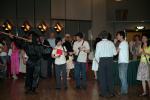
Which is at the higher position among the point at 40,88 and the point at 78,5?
the point at 78,5

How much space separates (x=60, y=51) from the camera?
12.9m

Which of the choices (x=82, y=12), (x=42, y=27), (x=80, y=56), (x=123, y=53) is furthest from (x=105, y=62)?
(x=82, y=12)

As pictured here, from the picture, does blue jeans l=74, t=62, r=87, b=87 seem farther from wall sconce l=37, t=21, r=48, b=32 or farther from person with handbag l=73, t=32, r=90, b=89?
wall sconce l=37, t=21, r=48, b=32

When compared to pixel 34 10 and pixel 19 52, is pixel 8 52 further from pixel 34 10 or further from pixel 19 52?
pixel 34 10

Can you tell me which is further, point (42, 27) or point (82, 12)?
point (82, 12)

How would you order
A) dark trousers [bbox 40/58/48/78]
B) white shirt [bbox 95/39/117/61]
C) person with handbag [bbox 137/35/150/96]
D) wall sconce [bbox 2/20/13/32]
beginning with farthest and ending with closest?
wall sconce [bbox 2/20/13/32] < dark trousers [bbox 40/58/48/78] < person with handbag [bbox 137/35/150/96] < white shirt [bbox 95/39/117/61]

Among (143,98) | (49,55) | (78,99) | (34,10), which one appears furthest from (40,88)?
(34,10)

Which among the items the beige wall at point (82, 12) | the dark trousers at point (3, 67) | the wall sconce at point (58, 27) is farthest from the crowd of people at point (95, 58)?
the wall sconce at point (58, 27)

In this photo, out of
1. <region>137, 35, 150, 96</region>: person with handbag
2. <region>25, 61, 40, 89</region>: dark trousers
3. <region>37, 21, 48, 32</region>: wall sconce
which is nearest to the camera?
<region>137, 35, 150, 96</region>: person with handbag

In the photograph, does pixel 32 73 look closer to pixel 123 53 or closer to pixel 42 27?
pixel 123 53

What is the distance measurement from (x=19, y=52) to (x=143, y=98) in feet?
25.6

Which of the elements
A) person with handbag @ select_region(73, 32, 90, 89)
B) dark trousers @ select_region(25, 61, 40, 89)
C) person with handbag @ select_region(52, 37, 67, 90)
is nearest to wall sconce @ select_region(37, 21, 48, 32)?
person with handbag @ select_region(52, 37, 67, 90)

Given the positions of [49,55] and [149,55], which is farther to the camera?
[49,55]

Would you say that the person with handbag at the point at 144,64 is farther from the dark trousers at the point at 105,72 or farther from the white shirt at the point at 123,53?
the dark trousers at the point at 105,72
